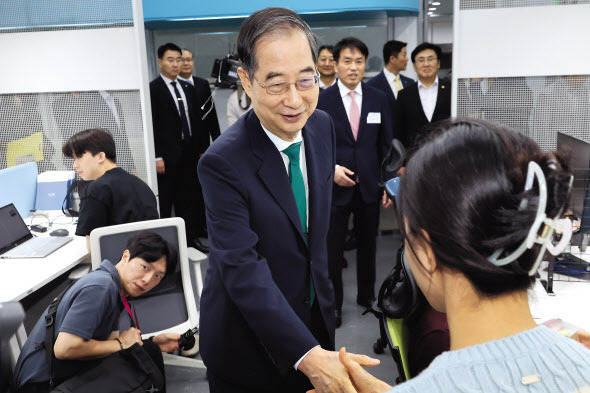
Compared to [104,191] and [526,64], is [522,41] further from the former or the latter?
[104,191]

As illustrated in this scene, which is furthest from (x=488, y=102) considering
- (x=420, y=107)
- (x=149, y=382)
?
(x=149, y=382)

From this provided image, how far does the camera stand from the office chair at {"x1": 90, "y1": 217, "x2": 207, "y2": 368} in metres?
2.48

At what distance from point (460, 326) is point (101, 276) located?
164 centimetres

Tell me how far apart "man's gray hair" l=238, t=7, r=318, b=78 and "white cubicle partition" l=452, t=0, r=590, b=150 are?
6.61 feet

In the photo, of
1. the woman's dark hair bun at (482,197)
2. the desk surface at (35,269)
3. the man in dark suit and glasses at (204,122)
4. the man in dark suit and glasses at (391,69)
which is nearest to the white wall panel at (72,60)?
the desk surface at (35,269)

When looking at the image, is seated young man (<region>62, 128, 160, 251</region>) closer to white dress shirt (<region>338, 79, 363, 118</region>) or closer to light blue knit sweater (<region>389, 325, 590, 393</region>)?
white dress shirt (<region>338, 79, 363, 118</region>)

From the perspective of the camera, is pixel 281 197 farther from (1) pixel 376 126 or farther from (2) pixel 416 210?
(1) pixel 376 126

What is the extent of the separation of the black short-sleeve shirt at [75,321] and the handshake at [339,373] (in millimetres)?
1145

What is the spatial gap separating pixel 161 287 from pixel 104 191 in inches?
23.2

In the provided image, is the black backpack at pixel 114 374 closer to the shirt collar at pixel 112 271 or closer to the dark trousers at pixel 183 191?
the shirt collar at pixel 112 271

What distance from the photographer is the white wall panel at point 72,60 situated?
11.2 feet

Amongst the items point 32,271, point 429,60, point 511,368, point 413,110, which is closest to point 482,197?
point 511,368

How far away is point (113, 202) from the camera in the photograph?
281 cm

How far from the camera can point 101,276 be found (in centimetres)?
207
